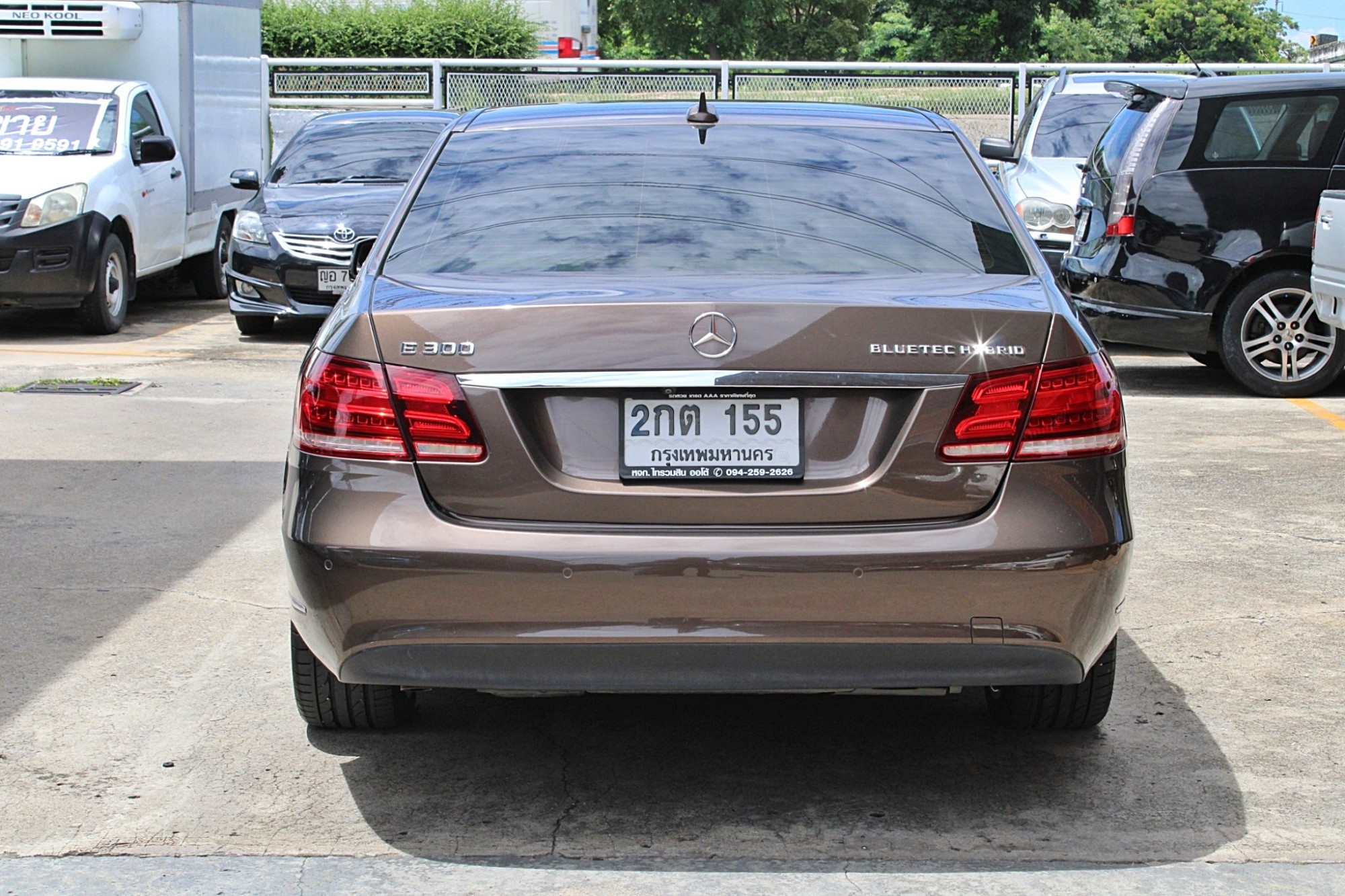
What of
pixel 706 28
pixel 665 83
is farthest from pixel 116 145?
pixel 706 28

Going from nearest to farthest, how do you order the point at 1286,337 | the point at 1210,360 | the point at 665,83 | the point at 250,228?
1. the point at 1286,337
2. the point at 1210,360
3. the point at 250,228
4. the point at 665,83

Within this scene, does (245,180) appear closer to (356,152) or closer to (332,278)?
(356,152)

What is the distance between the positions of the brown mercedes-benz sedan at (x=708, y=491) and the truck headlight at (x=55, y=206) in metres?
9.03

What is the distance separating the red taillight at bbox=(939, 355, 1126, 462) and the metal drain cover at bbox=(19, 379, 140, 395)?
285 inches

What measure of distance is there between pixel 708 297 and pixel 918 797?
49.4 inches

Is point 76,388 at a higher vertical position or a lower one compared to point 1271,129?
lower

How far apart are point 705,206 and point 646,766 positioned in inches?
51.6

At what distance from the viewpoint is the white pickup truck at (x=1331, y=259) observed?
7.97m

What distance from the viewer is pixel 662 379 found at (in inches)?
130

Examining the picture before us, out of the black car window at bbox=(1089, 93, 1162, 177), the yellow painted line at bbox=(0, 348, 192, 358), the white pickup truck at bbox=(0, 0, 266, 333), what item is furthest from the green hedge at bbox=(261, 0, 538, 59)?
the black car window at bbox=(1089, 93, 1162, 177)

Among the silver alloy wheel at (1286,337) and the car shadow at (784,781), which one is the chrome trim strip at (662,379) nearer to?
the car shadow at (784,781)

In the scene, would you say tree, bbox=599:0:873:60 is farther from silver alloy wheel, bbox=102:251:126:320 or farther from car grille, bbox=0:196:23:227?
car grille, bbox=0:196:23:227

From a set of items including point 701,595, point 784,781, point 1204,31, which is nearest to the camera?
point 701,595

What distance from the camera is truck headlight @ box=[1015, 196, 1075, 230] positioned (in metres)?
12.6
